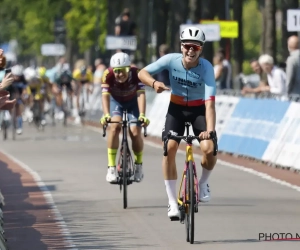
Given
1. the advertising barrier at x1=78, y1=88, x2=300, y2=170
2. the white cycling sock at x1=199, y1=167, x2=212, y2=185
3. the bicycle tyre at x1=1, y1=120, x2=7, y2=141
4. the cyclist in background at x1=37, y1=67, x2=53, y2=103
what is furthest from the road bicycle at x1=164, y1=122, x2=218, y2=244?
the cyclist in background at x1=37, y1=67, x2=53, y2=103

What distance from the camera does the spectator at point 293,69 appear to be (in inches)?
853

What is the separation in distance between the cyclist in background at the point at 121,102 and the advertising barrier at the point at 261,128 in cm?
423

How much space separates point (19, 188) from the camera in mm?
18297

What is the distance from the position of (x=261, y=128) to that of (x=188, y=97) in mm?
9792

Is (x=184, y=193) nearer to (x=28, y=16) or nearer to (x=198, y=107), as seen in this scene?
(x=198, y=107)

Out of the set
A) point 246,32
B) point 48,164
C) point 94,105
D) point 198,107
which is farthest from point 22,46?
point 198,107

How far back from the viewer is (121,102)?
54.9ft

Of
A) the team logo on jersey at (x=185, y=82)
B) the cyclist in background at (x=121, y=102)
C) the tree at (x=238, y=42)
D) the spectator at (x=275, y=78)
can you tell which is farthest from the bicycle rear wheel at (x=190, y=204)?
the tree at (x=238, y=42)

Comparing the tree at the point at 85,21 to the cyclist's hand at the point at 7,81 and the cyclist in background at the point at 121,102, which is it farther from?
the cyclist's hand at the point at 7,81

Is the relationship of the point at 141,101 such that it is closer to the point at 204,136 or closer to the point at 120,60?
the point at 120,60

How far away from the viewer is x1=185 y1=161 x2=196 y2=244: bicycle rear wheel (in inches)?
474

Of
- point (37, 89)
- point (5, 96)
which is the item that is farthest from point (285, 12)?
point (5, 96)

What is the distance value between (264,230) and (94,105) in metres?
31.2

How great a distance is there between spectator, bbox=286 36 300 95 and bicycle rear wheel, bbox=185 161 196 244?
954 centimetres
